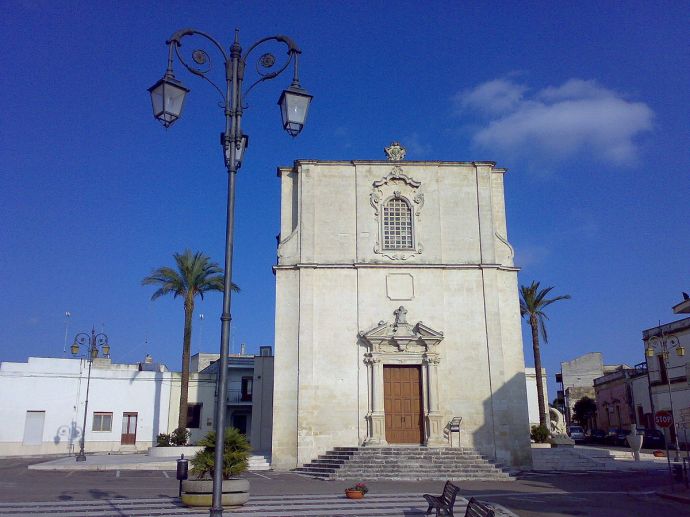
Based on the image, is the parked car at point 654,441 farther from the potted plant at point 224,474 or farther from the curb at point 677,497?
the potted plant at point 224,474

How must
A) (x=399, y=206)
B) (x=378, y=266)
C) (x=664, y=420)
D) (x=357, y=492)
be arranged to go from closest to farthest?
(x=357, y=492)
(x=664, y=420)
(x=378, y=266)
(x=399, y=206)

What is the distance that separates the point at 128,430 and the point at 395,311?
74.2 feet

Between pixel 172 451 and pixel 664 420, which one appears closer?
pixel 664 420

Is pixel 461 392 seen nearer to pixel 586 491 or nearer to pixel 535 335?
pixel 586 491

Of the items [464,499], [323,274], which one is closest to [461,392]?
[323,274]

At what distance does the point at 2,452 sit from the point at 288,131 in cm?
3464

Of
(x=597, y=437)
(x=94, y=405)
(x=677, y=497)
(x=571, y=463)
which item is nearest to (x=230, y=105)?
(x=677, y=497)

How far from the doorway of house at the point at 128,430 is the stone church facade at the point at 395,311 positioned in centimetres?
1934

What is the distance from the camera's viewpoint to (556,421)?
108ft

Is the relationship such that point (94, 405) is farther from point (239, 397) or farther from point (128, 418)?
point (239, 397)

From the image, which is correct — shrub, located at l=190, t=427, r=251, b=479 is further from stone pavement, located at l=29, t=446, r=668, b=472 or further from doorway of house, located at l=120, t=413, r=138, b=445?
doorway of house, located at l=120, t=413, r=138, b=445

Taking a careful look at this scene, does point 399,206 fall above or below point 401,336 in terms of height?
above

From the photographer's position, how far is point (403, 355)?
965 inches

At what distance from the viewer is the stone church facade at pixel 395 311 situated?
78.6 ft
